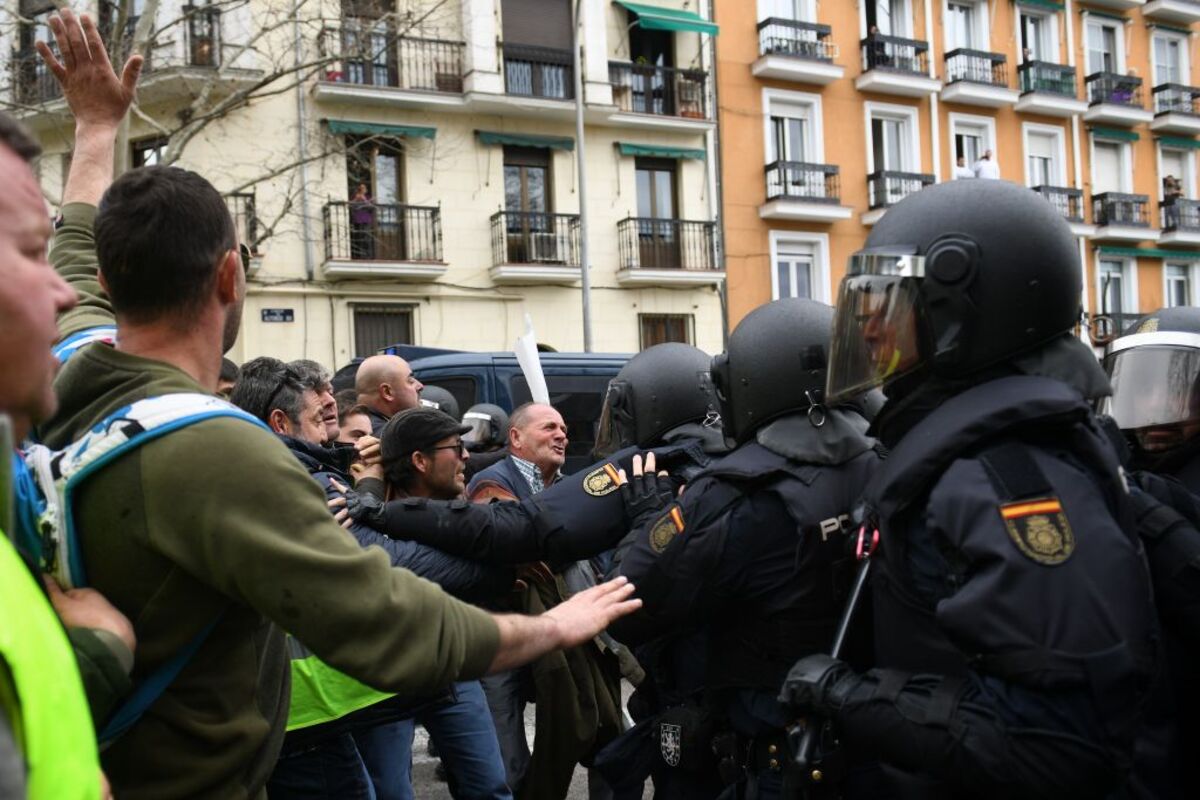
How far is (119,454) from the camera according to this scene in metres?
1.62

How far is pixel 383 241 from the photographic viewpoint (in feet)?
58.6

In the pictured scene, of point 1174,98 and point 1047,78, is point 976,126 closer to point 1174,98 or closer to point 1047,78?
point 1047,78

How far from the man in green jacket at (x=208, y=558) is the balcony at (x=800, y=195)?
19.6 m

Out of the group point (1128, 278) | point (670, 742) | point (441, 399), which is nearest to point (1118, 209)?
point (1128, 278)

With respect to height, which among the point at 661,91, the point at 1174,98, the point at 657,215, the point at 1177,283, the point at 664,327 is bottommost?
the point at 664,327

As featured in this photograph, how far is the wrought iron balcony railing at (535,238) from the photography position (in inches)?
735

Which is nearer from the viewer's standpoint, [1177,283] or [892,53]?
[892,53]

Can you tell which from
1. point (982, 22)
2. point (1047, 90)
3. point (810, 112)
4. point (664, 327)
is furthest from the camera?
point (1047, 90)

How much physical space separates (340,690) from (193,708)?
1.45 meters

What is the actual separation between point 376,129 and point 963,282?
1684cm

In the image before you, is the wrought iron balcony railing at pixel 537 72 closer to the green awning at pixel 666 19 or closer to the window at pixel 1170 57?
the green awning at pixel 666 19

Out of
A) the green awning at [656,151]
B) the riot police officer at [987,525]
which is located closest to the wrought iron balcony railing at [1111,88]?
the green awning at [656,151]

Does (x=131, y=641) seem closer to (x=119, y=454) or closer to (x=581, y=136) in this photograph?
(x=119, y=454)

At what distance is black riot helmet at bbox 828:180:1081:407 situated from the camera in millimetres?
2033
